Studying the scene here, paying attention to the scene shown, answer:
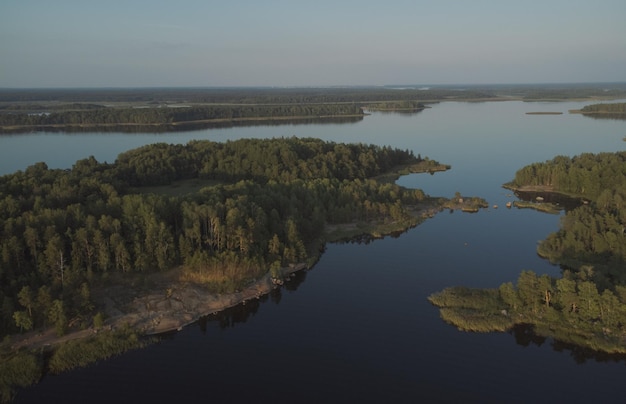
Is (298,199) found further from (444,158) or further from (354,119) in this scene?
(354,119)

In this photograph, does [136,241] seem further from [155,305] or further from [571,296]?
[571,296]

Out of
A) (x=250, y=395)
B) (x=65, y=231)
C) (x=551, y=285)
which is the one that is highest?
(x=65, y=231)

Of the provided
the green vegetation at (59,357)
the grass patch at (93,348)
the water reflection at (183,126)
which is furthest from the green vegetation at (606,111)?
→ the green vegetation at (59,357)

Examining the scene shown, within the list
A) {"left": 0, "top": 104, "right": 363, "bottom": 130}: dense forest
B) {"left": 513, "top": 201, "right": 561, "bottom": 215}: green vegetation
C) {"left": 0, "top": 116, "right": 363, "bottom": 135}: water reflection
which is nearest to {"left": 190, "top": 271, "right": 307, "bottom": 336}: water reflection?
{"left": 513, "top": 201, "right": 561, "bottom": 215}: green vegetation

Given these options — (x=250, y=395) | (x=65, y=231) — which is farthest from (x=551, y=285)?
(x=65, y=231)

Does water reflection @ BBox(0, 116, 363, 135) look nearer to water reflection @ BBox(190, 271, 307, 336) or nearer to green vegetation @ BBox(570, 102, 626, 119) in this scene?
green vegetation @ BBox(570, 102, 626, 119)
